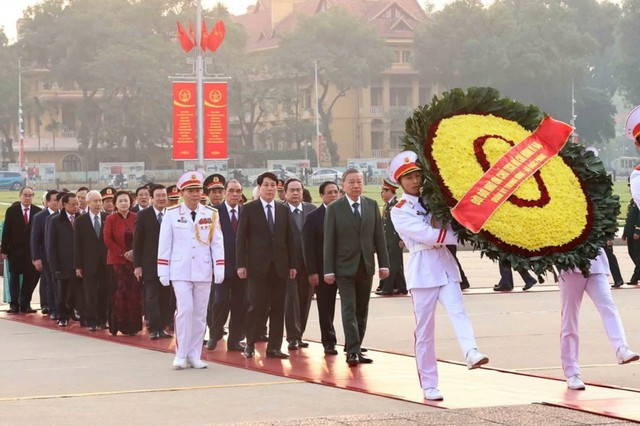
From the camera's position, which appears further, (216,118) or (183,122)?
(183,122)

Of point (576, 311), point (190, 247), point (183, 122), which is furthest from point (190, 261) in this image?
point (183, 122)

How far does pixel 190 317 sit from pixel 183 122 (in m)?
30.1

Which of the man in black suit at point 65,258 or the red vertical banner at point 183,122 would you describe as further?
the red vertical banner at point 183,122

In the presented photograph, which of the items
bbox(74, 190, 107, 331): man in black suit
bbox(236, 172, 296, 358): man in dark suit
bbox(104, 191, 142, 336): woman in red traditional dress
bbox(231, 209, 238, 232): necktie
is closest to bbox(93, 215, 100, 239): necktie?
bbox(74, 190, 107, 331): man in black suit

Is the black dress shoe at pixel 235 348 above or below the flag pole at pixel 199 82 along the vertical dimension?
below

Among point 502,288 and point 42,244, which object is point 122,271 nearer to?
point 42,244

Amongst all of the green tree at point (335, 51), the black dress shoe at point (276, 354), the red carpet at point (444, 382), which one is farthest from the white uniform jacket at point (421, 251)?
the green tree at point (335, 51)

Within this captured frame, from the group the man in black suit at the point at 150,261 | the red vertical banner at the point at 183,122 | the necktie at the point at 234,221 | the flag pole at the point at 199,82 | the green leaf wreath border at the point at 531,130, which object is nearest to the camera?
the green leaf wreath border at the point at 531,130

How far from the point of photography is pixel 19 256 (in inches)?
742

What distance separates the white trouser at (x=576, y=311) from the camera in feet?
33.1

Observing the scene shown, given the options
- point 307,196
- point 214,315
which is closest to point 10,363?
point 214,315

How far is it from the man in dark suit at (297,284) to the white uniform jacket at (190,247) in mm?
1282

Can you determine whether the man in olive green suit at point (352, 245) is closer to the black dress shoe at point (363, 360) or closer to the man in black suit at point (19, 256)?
the black dress shoe at point (363, 360)

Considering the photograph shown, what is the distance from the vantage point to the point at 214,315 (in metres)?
14.3
